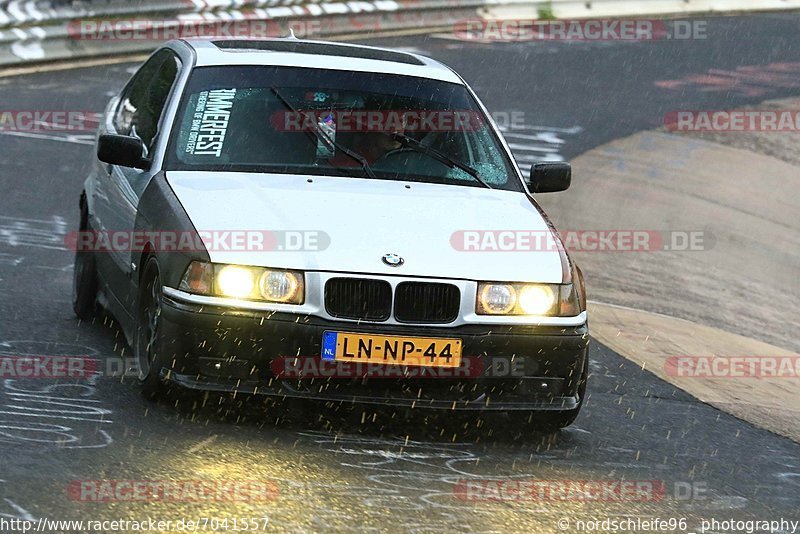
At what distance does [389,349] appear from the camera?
22.5ft

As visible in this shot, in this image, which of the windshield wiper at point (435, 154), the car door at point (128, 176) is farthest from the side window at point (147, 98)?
the windshield wiper at point (435, 154)

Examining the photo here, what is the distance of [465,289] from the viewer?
6984 mm

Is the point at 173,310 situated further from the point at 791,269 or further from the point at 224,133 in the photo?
the point at 791,269

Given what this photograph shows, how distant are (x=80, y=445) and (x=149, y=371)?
2.71 ft

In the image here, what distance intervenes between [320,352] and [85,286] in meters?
2.98

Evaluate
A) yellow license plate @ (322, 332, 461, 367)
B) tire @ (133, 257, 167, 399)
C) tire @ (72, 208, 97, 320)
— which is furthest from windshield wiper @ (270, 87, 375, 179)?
tire @ (72, 208, 97, 320)

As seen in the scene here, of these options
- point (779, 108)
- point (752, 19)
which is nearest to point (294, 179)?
point (779, 108)

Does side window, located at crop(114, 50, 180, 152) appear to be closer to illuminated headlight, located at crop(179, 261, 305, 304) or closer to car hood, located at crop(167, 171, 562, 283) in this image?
car hood, located at crop(167, 171, 562, 283)

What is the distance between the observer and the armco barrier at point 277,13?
803 inches

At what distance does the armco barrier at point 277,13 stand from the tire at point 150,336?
1309 cm

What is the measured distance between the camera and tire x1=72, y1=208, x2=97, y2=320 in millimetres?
9359

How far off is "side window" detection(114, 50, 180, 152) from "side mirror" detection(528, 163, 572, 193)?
191 cm

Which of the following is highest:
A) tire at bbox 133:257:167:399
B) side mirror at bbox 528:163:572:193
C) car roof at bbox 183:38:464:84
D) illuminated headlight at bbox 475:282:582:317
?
car roof at bbox 183:38:464:84

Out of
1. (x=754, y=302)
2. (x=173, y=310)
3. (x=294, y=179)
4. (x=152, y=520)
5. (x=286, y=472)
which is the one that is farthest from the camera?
(x=754, y=302)
